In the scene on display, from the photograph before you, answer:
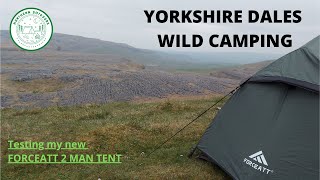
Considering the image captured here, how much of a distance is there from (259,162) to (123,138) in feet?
20.2

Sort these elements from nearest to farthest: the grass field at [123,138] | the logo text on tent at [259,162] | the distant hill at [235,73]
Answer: the logo text on tent at [259,162] → the grass field at [123,138] → the distant hill at [235,73]

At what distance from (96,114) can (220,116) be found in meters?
9.16

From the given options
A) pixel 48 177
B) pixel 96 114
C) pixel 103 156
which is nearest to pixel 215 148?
pixel 103 156

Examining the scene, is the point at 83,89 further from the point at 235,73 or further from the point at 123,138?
the point at 235,73

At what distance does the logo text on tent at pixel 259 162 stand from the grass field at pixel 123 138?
134 cm

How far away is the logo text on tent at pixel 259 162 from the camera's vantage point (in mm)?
8781

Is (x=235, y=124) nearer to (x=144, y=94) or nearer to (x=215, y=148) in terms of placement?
(x=215, y=148)

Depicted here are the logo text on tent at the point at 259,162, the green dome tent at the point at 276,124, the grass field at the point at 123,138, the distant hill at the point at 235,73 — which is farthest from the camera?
the distant hill at the point at 235,73

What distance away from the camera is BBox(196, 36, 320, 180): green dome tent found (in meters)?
8.51

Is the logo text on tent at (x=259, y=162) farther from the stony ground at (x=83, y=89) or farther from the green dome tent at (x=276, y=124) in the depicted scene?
the stony ground at (x=83, y=89)

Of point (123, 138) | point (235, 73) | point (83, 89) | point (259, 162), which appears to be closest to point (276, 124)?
point (259, 162)

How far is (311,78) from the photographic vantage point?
870cm

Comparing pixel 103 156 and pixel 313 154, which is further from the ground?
pixel 313 154

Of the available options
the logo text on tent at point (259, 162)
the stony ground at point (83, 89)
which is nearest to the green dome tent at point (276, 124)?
the logo text on tent at point (259, 162)
